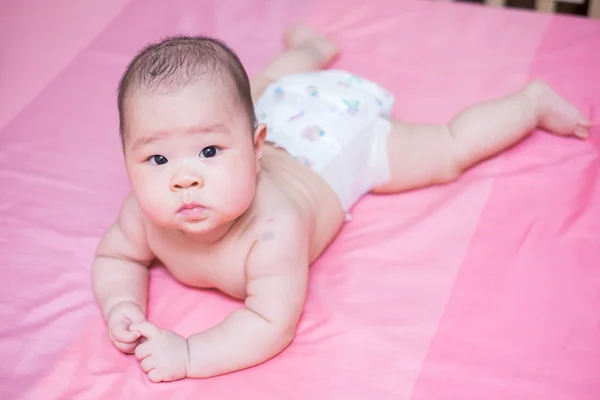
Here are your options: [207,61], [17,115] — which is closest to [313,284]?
[207,61]

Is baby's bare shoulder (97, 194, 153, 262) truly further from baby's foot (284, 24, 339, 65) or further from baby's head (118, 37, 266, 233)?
baby's foot (284, 24, 339, 65)

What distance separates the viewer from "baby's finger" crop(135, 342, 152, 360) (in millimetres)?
1063

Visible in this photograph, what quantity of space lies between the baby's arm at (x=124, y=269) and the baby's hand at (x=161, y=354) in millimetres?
55

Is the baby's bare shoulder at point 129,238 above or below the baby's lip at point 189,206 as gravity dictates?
below

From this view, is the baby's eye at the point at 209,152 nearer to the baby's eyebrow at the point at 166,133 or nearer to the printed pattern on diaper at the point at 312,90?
the baby's eyebrow at the point at 166,133

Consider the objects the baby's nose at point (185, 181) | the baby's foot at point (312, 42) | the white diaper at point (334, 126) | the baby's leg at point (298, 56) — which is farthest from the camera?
the baby's foot at point (312, 42)

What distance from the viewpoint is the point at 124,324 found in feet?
3.63

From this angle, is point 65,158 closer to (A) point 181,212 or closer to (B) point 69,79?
(B) point 69,79

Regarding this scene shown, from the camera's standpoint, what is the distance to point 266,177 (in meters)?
1.21

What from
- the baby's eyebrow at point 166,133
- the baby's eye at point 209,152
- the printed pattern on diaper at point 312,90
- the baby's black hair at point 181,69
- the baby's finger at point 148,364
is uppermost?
the baby's black hair at point 181,69

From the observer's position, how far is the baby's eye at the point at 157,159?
104 centimetres

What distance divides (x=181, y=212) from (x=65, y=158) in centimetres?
54

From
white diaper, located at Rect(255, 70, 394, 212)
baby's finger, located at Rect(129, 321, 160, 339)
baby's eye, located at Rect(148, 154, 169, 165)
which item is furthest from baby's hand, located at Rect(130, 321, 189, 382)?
white diaper, located at Rect(255, 70, 394, 212)

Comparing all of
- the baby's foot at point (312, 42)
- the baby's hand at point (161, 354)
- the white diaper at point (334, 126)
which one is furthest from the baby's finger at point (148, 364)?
the baby's foot at point (312, 42)
